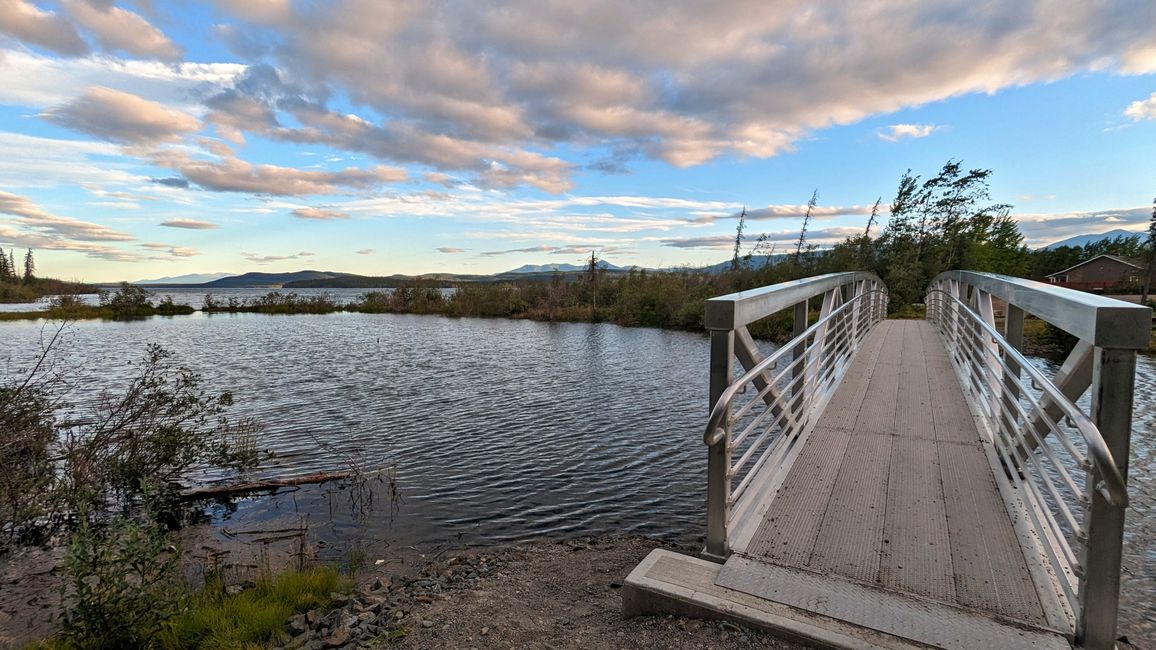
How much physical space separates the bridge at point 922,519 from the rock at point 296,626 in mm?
2694

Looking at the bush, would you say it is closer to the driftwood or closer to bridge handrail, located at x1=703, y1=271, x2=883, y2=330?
bridge handrail, located at x1=703, y1=271, x2=883, y2=330

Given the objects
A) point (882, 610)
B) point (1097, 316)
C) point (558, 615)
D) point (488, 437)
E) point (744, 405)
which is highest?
point (1097, 316)

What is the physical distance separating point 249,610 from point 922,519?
4.60m

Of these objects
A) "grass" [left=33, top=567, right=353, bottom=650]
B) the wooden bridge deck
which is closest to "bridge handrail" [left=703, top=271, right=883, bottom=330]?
the wooden bridge deck

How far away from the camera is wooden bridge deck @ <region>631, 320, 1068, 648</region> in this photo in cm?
230

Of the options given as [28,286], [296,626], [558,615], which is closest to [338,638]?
[296,626]

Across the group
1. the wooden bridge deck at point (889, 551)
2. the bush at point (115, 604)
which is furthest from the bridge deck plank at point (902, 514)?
the bush at point (115, 604)

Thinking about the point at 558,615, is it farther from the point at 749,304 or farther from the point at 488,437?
the point at 488,437

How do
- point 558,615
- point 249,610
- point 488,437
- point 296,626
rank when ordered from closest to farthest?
point 558,615 → point 296,626 → point 249,610 → point 488,437

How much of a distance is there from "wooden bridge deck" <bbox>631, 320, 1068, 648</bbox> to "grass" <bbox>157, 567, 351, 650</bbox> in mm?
2937

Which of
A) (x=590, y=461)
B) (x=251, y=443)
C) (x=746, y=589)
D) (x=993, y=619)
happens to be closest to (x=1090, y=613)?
(x=993, y=619)

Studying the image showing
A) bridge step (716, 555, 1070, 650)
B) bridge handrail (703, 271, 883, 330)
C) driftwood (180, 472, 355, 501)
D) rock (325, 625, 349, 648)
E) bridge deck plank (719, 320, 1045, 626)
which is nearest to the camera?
bridge step (716, 555, 1070, 650)

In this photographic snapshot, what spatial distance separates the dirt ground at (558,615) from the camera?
8.07ft

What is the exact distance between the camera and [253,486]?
753 centimetres
